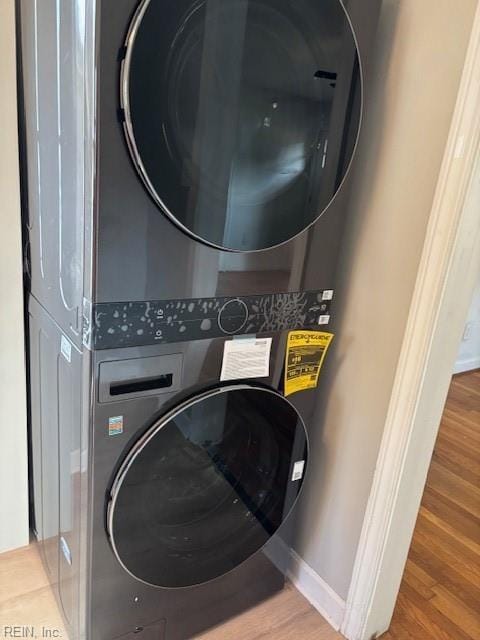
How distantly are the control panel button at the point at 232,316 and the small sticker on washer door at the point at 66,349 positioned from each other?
315mm

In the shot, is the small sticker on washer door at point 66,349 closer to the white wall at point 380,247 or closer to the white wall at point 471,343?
the white wall at point 380,247

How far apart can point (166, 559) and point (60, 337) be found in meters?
0.57

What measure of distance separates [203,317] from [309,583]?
971 mm

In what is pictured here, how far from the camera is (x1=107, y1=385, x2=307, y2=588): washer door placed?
106cm

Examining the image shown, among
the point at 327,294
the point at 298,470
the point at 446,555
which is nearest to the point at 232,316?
the point at 327,294

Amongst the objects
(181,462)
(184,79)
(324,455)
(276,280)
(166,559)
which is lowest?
(166,559)

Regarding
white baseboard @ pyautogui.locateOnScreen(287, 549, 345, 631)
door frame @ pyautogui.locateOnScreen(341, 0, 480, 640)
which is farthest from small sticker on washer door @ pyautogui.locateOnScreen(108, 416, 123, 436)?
white baseboard @ pyautogui.locateOnScreen(287, 549, 345, 631)

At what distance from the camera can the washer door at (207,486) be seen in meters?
1.06

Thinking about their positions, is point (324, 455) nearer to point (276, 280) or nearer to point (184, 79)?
point (276, 280)

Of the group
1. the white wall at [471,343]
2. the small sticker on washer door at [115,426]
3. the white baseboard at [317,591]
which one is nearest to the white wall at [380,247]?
the white baseboard at [317,591]

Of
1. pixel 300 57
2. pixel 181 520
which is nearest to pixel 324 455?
pixel 181 520

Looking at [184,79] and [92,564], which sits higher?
[184,79]

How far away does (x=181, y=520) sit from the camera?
3.88 feet

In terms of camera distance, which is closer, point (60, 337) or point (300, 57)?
point (300, 57)
